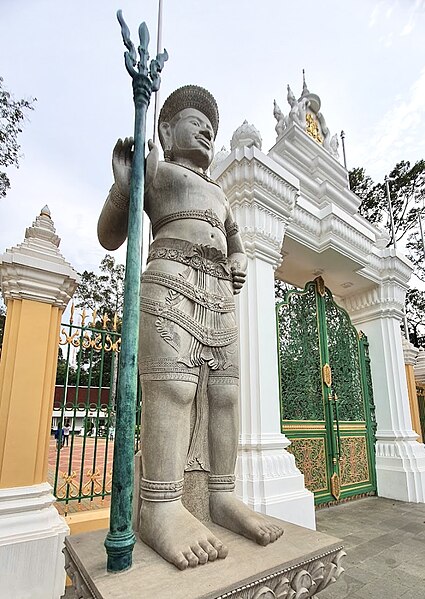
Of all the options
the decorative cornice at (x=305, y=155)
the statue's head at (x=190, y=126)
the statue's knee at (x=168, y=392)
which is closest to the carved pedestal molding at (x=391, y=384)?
the decorative cornice at (x=305, y=155)

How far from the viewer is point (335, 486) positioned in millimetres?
4207

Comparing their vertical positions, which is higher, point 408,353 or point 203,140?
point 203,140

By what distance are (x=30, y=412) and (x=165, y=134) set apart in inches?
74.2

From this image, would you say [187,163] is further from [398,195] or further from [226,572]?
[398,195]

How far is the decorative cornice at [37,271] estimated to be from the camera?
96.4 inches

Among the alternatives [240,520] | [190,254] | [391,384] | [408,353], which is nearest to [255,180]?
[190,254]

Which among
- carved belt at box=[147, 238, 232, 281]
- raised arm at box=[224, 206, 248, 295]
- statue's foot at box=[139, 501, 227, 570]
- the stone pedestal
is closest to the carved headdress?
raised arm at box=[224, 206, 248, 295]

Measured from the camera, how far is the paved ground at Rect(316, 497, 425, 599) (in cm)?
223

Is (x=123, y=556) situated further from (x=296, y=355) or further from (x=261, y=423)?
(x=296, y=355)

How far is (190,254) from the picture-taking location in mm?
1705

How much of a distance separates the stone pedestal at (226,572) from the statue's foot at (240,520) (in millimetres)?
27

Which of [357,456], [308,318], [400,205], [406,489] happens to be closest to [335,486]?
[357,456]

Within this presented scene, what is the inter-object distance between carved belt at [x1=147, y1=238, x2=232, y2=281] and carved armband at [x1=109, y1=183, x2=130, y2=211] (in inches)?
9.0

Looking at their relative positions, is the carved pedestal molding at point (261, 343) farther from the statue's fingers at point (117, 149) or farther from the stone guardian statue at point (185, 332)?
the statue's fingers at point (117, 149)
